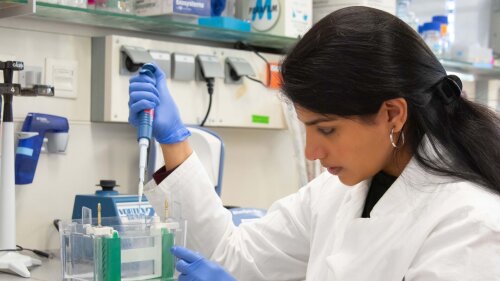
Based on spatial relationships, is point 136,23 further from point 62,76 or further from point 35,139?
point 35,139

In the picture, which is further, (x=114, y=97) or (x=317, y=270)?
(x=114, y=97)

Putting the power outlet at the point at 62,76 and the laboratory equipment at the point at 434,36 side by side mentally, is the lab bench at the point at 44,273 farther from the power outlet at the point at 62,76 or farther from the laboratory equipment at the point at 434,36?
the laboratory equipment at the point at 434,36

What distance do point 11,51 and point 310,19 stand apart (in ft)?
3.20

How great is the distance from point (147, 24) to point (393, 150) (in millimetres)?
968

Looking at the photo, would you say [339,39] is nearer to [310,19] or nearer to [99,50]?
[99,50]

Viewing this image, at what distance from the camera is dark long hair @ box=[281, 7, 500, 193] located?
1.29m

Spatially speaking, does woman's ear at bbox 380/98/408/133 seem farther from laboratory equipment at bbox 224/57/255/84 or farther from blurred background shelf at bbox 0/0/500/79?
laboratory equipment at bbox 224/57/255/84

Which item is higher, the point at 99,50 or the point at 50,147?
the point at 99,50

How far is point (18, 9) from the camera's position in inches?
70.8

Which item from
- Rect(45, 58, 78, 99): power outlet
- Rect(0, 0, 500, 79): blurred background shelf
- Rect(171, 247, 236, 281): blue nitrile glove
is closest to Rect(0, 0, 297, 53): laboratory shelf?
Rect(0, 0, 500, 79): blurred background shelf

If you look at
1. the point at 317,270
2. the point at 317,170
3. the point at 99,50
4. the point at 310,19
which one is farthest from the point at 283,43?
the point at 317,270

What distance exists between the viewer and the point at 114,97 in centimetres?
204

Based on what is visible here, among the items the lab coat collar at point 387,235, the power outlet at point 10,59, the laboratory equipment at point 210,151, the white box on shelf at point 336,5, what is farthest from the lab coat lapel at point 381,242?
the white box on shelf at point 336,5

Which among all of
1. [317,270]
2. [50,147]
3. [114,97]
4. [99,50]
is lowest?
[317,270]
